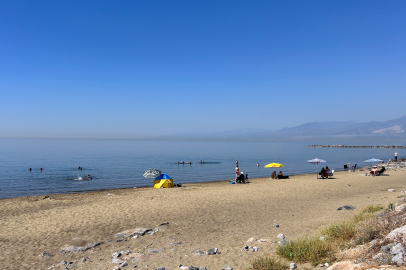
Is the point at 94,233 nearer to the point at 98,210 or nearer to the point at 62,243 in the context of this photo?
the point at 62,243

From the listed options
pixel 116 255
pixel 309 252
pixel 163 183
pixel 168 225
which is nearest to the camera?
pixel 309 252

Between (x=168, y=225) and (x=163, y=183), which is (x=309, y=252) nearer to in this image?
(x=168, y=225)

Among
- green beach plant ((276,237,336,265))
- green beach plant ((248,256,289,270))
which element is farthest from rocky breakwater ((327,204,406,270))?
green beach plant ((248,256,289,270))

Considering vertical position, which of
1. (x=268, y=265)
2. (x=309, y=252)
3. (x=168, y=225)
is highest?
(x=309, y=252)

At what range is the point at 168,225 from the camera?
13.2 metres

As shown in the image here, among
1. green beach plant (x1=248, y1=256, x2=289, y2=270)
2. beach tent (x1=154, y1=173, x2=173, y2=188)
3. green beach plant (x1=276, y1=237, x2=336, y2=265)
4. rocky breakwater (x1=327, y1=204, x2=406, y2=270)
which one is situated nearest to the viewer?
rocky breakwater (x1=327, y1=204, x2=406, y2=270)

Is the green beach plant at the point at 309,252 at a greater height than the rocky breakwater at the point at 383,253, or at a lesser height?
lesser

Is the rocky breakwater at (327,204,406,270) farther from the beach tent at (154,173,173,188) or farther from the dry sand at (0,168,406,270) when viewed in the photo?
the beach tent at (154,173,173,188)

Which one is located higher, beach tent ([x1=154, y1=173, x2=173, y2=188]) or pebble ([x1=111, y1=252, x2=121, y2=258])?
pebble ([x1=111, y1=252, x2=121, y2=258])

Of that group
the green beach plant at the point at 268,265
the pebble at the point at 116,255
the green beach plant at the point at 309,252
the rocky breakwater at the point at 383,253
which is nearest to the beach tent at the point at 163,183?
the pebble at the point at 116,255

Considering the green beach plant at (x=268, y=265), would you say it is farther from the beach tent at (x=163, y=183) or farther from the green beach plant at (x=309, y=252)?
the beach tent at (x=163, y=183)

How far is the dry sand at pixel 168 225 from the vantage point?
9086 mm

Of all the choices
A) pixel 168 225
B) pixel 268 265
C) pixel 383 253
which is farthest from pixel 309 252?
pixel 168 225

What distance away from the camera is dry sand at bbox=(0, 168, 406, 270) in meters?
9.09
